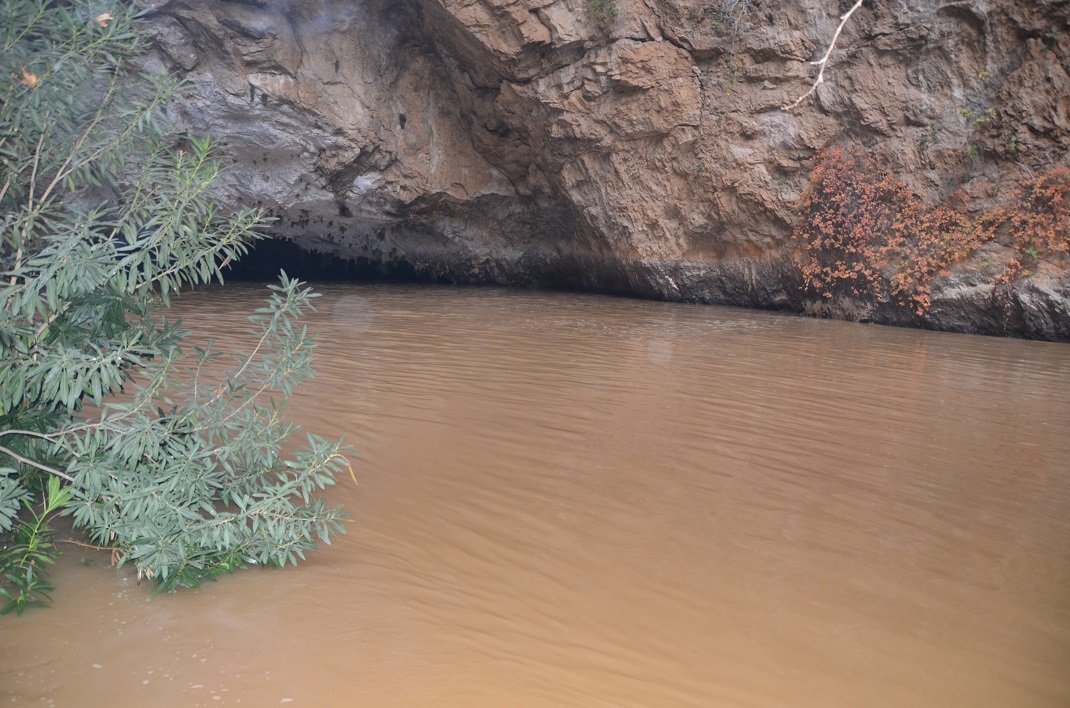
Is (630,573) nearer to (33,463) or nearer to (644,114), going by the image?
(33,463)

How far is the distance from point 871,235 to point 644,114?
11.4 feet

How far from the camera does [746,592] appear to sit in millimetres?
2807

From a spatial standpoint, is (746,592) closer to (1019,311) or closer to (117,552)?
(117,552)

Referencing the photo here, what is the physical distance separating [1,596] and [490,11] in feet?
32.2

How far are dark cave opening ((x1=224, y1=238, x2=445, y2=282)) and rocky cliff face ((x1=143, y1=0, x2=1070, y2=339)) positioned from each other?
2075 millimetres

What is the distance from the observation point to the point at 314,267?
54.4ft

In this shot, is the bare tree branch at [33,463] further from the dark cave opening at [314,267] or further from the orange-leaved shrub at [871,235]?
the dark cave opening at [314,267]

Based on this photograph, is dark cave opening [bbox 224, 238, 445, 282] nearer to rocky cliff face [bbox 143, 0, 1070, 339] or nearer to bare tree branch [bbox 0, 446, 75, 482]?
rocky cliff face [bbox 143, 0, 1070, 339]

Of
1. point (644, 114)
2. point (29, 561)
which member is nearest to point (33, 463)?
point (29, 561)

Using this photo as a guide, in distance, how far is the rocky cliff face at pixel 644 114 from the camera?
32.2 ft

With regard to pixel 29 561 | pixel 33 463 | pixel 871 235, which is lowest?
pixel 29 561

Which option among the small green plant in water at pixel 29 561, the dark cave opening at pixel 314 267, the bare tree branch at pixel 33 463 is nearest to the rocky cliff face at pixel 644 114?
the dark cave opening at pixel 314 267

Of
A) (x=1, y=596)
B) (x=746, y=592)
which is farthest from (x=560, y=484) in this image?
(x=1, y=596)

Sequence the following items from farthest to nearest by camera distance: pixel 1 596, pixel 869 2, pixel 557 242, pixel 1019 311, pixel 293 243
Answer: pixel 293 243
pixel 557 242
pixel 869 2
pixel 1019 311
pixel 1 596
